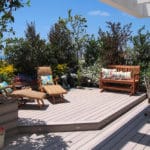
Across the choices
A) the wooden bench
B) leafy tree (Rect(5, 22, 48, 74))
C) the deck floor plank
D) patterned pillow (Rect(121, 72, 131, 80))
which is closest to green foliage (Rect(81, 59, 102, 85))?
the wooden bench

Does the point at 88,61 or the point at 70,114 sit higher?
the point at 88,61

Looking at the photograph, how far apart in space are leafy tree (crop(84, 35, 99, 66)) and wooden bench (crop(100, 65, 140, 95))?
1.13 meters

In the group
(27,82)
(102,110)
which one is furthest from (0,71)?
(102,110)

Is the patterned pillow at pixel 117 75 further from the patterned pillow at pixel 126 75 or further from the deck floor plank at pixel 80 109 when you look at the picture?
the deck floor plank at pixel 80 109

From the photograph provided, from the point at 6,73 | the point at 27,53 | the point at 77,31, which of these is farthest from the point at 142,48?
the point at 6,73

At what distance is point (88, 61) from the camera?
12.2 metres

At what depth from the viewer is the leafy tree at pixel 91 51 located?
11915 mm

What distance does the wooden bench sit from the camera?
9945mm

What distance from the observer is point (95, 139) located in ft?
→ 19.6

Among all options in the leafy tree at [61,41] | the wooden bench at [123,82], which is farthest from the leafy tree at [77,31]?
the wooden bench at [123,82]

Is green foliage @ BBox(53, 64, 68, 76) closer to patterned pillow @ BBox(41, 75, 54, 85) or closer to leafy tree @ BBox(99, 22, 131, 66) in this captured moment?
leafy tree @ BBox(99, 22, 131, 66)

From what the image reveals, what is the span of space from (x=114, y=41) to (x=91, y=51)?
42.5 inches

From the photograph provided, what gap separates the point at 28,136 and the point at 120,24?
639cm

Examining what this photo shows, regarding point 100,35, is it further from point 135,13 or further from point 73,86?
point 135,13
